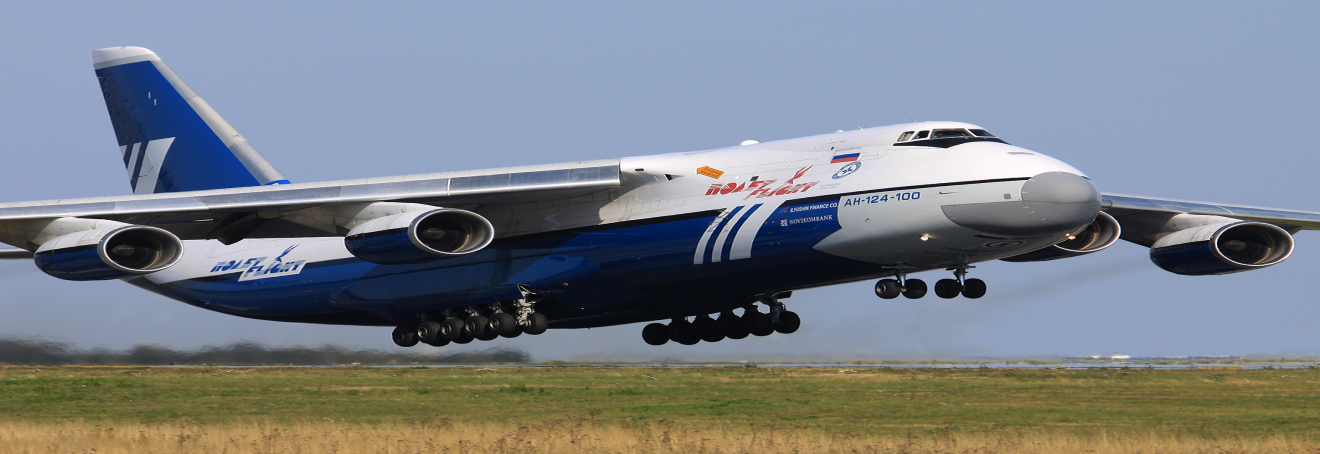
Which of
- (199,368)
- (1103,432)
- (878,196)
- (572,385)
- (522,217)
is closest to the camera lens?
(1103,432)

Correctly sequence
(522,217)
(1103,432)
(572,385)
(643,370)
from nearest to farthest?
(1103,432)
(522,217)
(572,385)
(643,370)

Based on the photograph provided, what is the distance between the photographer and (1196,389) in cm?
1941

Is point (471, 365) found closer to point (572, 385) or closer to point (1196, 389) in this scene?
point (572, 385)

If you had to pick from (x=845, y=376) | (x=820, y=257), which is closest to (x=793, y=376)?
(x=845, y=376)

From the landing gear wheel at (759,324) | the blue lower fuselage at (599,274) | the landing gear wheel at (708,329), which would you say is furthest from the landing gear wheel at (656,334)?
the blue lower fuselage at (599,274)

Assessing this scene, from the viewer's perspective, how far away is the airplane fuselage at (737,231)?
15.8 metres

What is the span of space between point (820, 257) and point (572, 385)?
5563 mm

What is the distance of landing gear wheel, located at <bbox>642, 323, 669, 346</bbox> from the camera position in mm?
22077

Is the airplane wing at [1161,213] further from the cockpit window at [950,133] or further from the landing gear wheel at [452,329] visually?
the landing gear wheel at [452,329]

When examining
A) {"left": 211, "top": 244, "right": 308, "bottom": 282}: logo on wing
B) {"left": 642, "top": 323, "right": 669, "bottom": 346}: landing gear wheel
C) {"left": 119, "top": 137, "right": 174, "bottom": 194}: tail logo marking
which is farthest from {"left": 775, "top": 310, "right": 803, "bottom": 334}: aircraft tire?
{"left": 119, "top": 137, "right": 174, "bottom": 194}: tail logo marking

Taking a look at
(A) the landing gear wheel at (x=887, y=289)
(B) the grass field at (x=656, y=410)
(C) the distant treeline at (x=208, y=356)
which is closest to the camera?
(B) the grass field at (x=656, y=410)

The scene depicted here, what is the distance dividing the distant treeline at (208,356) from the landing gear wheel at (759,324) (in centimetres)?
677

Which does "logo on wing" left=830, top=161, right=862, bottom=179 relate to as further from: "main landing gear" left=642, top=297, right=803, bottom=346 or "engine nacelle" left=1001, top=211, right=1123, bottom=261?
"main landing gear" left=642, top=297, right=803, bottom=346

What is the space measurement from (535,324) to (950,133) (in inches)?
244
